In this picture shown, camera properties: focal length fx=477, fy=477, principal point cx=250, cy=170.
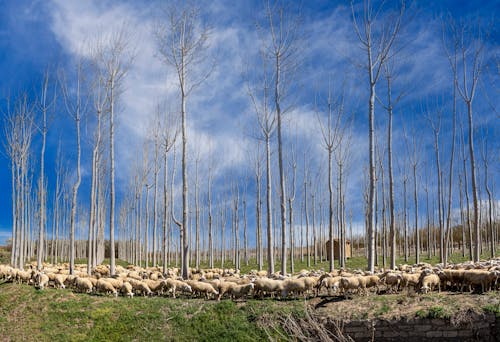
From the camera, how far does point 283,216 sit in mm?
18406

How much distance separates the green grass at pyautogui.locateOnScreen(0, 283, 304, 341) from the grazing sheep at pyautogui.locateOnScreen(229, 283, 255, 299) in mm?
457

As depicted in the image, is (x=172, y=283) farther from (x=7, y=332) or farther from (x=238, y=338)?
(x=7, y=332)

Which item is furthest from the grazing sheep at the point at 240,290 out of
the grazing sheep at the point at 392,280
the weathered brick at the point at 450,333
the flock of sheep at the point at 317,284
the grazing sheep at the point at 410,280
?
the weathered brick at the point at 450,333

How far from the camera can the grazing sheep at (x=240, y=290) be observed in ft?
47.7

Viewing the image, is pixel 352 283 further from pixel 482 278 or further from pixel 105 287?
pixel 105 287

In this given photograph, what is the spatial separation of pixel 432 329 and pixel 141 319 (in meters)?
7.96

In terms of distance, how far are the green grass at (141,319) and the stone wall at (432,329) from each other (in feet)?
5.84

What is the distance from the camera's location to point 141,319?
45.1ft

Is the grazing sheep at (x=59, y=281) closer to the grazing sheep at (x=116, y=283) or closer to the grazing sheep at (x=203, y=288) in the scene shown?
the grazing sheep at (x=116, y=283)

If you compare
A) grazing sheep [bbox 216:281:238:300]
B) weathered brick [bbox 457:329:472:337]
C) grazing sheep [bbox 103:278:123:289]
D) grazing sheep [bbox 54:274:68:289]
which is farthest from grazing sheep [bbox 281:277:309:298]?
grazing sheep [bbox 54:274:68:289]

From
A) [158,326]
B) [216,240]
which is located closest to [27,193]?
[216,240]

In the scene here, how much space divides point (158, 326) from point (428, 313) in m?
7.32

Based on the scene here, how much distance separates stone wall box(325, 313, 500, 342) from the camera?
12023 mm

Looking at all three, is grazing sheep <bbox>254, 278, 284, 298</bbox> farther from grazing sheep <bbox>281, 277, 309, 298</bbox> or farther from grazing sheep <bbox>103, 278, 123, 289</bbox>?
grazing sheep <bbox>103, 278, 123, 289</bbox>
